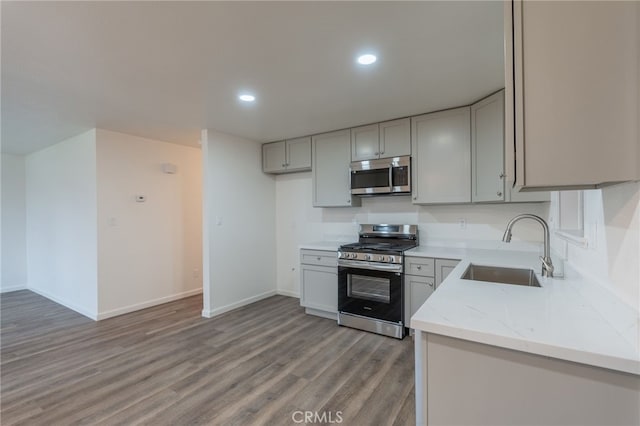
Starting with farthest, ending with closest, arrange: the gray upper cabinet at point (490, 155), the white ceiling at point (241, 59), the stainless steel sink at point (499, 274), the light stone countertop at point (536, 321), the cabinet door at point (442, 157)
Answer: the cabinet door at point (442, 157), the gray upper cabinet at point (490, 155), the stainless steel sink at point (499, 274), the white ceiling at point (241, 59), the light stone countertop at point (536, 321)

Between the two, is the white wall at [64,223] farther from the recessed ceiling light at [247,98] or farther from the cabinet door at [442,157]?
the cabinet door at [442,157]

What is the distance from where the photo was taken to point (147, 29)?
175 centimetres

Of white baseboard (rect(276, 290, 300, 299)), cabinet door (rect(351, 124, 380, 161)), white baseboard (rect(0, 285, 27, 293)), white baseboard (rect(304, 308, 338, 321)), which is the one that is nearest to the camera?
cabinet door (rect(351, 124, 380, 161))

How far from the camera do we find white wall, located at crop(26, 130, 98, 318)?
3.86 m

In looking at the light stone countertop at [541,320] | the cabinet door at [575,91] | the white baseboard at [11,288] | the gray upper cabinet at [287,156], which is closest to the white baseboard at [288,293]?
the gray upper cabinet at [287,156]

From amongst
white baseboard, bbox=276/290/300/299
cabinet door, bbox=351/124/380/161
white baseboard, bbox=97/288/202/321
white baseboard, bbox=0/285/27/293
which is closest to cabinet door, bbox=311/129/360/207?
cabinet door, bbox=351/124/380/161

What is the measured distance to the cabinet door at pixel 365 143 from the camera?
140 inches

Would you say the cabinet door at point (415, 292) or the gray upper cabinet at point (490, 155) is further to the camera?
the cabinet door at point (415, 292)

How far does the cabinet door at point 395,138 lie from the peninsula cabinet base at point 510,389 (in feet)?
8.61

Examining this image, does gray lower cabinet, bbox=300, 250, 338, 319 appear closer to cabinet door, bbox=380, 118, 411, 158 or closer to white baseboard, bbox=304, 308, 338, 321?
white baseboard, bbox=304, 308, 338, 321

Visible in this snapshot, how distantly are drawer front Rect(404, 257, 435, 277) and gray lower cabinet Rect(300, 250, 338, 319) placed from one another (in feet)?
2.93

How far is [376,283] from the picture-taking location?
10.7 feet

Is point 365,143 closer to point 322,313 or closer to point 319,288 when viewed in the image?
point 319,288

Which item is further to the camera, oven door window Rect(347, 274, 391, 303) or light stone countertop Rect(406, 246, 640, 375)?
oven door window Rect(347, 274, 391, 303)
